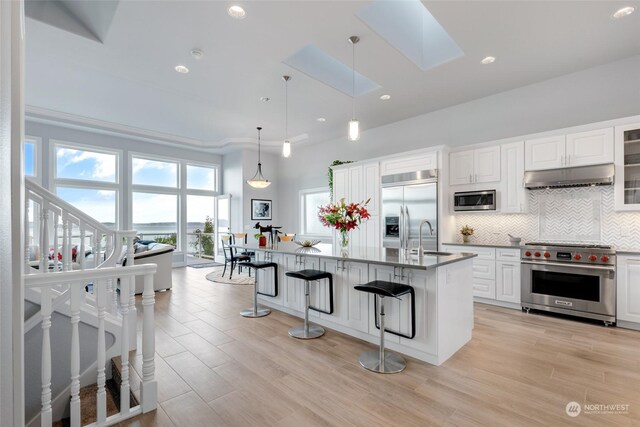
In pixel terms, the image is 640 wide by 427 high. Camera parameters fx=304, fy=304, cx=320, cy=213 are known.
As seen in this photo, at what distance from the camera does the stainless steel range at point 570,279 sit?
3.59 metres

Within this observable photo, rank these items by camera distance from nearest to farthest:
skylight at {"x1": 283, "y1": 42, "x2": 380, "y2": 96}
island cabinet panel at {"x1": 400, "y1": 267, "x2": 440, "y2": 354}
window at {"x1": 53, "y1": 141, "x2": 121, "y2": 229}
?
island cabinet panel at {"x1": 400, "y1": 267, "x2": 440, "y2": 354} → skylight at {"x1": 283, "y1": 42, "x2": 380, "y2": 96} → window at {"x1": 53, "y1": 141, "x2": 121, "y2": 229}

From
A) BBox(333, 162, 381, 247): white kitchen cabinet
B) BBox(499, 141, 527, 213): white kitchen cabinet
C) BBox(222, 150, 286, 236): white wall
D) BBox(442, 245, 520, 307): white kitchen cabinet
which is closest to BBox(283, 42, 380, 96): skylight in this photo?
BBox(333, 162, 381, 247): white kitchen cabinet

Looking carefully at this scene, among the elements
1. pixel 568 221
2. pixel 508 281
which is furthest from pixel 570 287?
pixel 568 221

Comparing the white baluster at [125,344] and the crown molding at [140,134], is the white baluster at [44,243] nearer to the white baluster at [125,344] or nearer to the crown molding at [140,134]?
the white baluster at [125,344]

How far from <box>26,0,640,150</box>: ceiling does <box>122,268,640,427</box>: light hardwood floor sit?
3.35 metres

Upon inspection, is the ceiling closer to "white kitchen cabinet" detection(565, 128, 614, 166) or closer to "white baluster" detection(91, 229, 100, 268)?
"white kitchen cabinet" detection(565, 128, 614, 166)

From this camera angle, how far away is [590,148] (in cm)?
388

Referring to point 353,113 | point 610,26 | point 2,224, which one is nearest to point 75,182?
point 353,113

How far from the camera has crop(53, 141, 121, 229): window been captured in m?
6.76

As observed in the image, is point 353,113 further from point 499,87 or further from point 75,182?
point 75,182

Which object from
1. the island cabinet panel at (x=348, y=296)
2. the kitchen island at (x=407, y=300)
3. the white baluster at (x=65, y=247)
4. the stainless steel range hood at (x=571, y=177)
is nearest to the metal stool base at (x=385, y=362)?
the kitchen island at (x=407, y=300)

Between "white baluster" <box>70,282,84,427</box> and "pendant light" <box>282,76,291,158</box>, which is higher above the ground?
"pendant light" <box>282,76,291,158</box>

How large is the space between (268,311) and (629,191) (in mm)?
4783

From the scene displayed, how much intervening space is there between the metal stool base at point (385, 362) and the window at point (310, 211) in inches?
211
